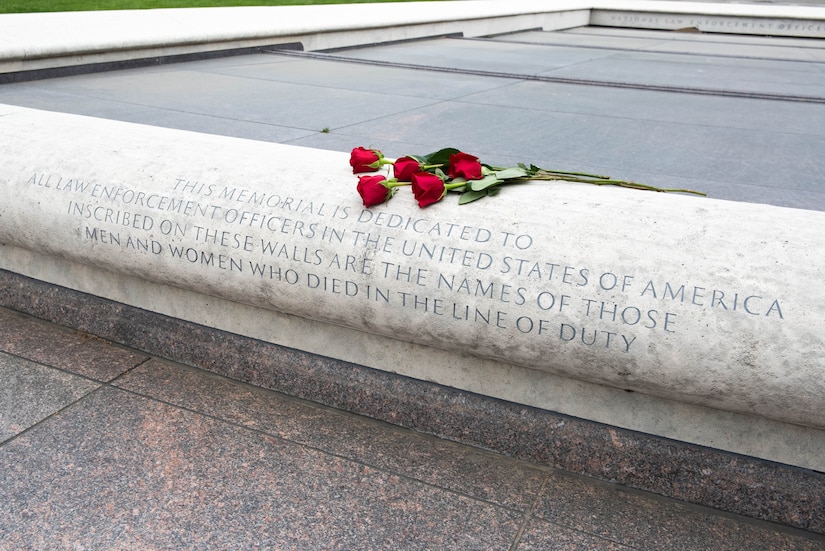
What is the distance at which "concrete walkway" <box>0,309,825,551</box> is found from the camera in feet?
7.51

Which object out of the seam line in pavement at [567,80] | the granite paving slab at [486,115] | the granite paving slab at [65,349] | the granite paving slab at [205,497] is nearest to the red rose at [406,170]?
the granite paving slab at [205,497]

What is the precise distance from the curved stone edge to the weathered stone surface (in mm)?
240

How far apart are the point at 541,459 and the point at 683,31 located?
16.5 metres

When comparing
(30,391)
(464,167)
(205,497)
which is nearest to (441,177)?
(464,167)

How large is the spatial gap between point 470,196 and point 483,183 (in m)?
0.07

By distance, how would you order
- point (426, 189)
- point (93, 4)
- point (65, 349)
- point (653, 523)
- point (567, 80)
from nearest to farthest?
point (653, 523) → point (426, 189) → point (65, 349) → point (567, 80) → point (93, 4)

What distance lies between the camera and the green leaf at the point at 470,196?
106 inches

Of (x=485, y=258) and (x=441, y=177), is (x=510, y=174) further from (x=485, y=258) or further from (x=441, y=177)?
(x=485, y=258)

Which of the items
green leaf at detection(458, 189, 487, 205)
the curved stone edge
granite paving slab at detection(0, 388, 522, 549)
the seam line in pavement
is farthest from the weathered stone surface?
the seam line in pavement

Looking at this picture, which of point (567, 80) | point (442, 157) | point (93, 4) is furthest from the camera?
point (93, 4)

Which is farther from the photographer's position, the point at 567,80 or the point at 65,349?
the point at 567,80

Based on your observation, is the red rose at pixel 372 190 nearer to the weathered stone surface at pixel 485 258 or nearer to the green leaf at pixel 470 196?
the weathered stone surface at pixel 485 258

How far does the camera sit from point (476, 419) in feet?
8.97

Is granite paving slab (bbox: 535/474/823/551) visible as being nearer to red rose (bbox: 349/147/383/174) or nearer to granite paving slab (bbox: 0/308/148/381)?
red rose (bbox: 349/147/383/174)
